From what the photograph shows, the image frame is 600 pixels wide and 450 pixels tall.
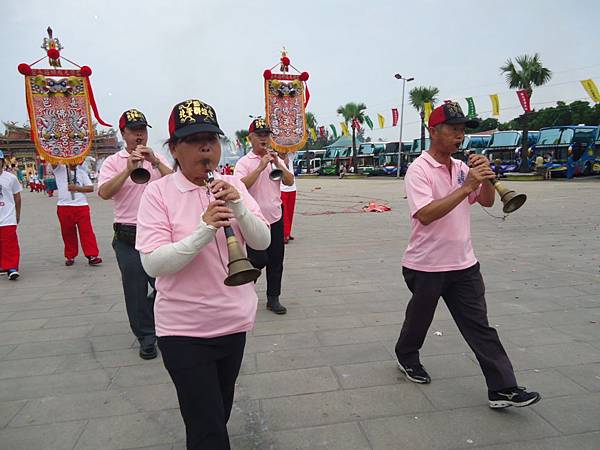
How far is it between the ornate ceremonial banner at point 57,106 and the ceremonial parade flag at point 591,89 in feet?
77.9

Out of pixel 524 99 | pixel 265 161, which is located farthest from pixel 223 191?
pixel 524 99

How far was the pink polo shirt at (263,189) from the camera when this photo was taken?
4.20 metres

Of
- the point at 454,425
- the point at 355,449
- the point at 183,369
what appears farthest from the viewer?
the point at 454,425

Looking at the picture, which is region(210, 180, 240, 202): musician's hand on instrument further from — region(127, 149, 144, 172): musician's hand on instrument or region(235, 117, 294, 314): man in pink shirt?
region(235, 117, 294, 314): man in pink shirt

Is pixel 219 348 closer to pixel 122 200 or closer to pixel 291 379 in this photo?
pixel 291 379

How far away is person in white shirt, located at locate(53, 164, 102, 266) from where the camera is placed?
645 centimetres

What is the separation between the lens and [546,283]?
4898mm

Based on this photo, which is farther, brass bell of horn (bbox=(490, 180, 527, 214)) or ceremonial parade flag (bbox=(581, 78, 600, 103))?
ceremonial parade flag (bbox=(581, 78, 600, 103))

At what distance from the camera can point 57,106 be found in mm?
4668

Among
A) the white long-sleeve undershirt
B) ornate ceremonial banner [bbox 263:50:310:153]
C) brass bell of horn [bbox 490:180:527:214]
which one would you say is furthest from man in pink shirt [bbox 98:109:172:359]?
ornate ceremonial banner [bbox 263:50:310:153]

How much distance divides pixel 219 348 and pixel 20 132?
58124mm

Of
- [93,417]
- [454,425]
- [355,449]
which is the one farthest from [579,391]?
[93,417]

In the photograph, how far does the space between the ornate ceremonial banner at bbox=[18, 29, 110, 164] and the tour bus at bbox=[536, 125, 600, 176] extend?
25.3m

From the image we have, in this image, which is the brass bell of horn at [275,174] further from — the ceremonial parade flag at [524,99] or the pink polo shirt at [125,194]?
the ceremonial parade flag at [524,99]
